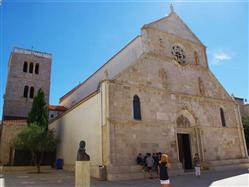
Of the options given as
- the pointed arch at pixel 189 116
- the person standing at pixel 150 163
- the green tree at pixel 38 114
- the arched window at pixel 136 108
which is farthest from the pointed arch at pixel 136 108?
the green tree at pixel 38 114

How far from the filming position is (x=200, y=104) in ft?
57.2

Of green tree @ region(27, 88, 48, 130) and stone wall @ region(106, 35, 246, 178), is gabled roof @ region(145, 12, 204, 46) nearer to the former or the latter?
stone wall @ region(106, 35, 246, 178)

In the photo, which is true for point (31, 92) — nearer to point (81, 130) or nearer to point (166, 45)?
point (81, 130)

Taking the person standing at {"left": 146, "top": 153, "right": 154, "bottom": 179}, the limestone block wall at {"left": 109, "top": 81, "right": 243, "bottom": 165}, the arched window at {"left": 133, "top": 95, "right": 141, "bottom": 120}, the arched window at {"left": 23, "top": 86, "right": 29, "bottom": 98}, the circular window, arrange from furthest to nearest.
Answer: the arched window at {"left": 23, "top": 86, "right": 29, "bottom": 98} < the circular window < the arched window at {"left": 133, "top": 95, "right": 141, "bottom": 120} < the limestone block wall at {"left": 109, "top": 81, "right": 243, "bottom": 165} < the person standing at {"left": 146, "top": 153, "right": 154, "bottom": 179}

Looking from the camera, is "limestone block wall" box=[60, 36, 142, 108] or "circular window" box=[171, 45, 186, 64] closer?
"limestone block wall" box=[60, 36, 142, 108]

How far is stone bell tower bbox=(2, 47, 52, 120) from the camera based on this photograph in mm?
28703

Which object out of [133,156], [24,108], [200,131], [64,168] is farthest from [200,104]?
[24,108]

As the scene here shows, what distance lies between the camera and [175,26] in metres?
19.2

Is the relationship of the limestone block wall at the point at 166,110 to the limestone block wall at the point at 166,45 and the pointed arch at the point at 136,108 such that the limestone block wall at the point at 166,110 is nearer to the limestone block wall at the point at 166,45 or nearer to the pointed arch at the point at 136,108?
the pointed arch at the point at 136,108

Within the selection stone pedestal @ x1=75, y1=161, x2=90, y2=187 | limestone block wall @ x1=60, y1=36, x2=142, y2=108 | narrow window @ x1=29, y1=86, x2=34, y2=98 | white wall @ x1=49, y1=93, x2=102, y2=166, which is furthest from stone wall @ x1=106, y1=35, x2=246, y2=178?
narrow window @ x1=29, y1=86, x2=34, y2=98

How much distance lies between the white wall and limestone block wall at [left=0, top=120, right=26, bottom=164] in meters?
3.91

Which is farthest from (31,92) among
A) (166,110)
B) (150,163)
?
(150,163)

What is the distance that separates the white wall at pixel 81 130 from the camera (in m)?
13.3

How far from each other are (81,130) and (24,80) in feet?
61.4
